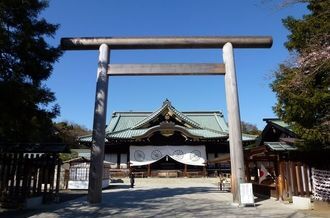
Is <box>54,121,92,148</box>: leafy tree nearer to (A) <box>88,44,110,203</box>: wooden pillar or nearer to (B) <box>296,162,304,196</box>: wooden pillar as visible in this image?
(A) <box>88,44,110,203</box>: wooden pillar

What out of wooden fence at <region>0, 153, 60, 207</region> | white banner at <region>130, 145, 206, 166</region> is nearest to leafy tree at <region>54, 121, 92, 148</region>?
wooden fence at <region>0, 153, 60, 207</region>

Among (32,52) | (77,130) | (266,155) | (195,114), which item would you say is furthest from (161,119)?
(77,130)

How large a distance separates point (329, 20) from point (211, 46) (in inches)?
186

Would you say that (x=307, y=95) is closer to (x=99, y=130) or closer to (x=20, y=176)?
(x=99, y=130)

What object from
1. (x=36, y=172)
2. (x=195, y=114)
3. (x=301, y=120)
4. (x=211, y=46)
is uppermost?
(x=195, y=114)

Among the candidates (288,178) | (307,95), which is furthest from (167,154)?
(307,95)

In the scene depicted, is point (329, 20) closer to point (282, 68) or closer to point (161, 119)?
point (282, 68)

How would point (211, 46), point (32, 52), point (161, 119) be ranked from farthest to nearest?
1. point (161, 119)
2. point (211, 46)
3. point (32, 52)

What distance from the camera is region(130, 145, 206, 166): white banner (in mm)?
29484

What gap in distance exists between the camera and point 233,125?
11.8 metres

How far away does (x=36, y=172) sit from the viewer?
11.9 meters

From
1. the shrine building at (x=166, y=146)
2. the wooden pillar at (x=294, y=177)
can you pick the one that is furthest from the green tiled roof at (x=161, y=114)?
the wooden pillar at (x=294, y=177)

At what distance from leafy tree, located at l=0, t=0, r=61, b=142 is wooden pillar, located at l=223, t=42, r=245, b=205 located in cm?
583

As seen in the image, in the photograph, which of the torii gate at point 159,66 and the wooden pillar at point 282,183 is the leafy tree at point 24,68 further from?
the wooden pillar at point 282,183
